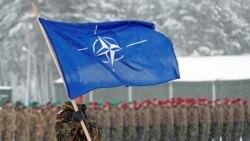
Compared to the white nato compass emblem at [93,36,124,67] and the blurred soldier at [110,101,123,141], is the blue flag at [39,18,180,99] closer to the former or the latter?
the white nato compass emblem at [93,36,124,67]

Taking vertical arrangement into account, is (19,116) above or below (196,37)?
below

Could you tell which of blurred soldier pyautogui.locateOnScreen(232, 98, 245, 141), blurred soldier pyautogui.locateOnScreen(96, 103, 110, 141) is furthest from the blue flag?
blurred soldier pyautogui.locateOnScreen(232, 98, 245, 141)

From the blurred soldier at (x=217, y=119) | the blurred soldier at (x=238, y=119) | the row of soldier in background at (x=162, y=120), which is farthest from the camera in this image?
the blurred soldier at (x=238, y=119)

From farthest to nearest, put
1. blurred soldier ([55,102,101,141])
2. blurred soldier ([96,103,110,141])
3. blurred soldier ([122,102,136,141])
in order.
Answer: blurred soldier ([122,102,136,141]) < blurred soldier ([96,103,110,141]) < blurred soldier ([55,102,101,141])

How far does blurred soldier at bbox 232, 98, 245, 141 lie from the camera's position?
2575 centimetres

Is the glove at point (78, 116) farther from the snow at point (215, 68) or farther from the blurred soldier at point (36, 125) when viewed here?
the snow at point (215, 68)

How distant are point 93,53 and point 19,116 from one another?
465 inches

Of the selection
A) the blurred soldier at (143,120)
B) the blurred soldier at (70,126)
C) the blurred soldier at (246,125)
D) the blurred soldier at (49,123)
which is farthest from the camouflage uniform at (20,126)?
the blurred soldier at (70,126)

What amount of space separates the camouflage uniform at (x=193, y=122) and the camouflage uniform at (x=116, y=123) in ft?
6.46

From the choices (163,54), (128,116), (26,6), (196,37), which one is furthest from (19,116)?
(196,37)

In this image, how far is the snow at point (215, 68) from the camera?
107 feet

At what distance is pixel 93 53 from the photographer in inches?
411

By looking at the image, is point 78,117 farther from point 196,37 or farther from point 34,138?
point 196,37

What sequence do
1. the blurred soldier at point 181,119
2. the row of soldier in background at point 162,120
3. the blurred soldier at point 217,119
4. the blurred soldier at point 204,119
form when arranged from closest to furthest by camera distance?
1. the row of soldier in background at point 162,120
2. the blurred soldier at point 181,119
3. the blurred soldier at point 204,119
4. the blurred soldier at point 217,119
